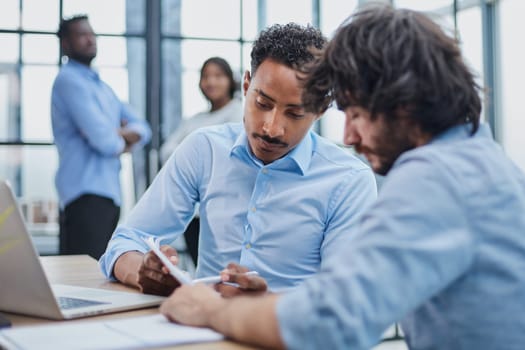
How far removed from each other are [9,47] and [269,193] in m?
2.27

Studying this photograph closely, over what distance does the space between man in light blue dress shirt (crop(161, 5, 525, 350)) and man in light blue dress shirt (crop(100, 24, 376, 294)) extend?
1.74ft

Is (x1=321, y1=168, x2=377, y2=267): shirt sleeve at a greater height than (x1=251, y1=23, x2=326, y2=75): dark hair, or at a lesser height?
lesser

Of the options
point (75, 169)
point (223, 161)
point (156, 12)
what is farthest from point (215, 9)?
point (223, 161)

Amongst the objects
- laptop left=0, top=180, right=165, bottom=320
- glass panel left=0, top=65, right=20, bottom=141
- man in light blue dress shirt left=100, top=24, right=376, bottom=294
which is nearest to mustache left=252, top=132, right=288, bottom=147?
man in light blue dress shirt left=100, top=24, right=376, bottom=294

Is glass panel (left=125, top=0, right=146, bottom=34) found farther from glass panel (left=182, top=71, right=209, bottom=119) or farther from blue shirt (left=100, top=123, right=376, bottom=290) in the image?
blue shirt (left=100, top=123, right=376, bottom=290)

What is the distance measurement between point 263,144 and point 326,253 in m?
0.29

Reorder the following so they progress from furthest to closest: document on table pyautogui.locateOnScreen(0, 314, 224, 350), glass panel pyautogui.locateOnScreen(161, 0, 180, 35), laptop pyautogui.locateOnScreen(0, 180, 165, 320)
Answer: glass panel pyautogui.locateOnScreen(161, 0, 180, 35) → laptop pyautogui.locateOnScreen(0, 180, 165, 320) → document on table pyautogui.locateOnScreen(0, 314, 224, 350)

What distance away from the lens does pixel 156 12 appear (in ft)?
12.0

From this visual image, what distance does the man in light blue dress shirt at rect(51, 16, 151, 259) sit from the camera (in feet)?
9.79

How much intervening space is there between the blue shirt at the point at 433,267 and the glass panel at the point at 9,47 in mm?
2933

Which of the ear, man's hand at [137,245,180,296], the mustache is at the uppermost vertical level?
the ear

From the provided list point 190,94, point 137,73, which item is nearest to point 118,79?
point 137,73

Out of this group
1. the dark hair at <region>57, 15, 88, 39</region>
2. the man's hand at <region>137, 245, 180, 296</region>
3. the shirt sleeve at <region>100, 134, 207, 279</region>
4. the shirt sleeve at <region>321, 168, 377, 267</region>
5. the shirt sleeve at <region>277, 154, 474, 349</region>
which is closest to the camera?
the shirt sleeve at <region>277, 154, 474, 349</region>

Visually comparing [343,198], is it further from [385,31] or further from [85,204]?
[85,204]
